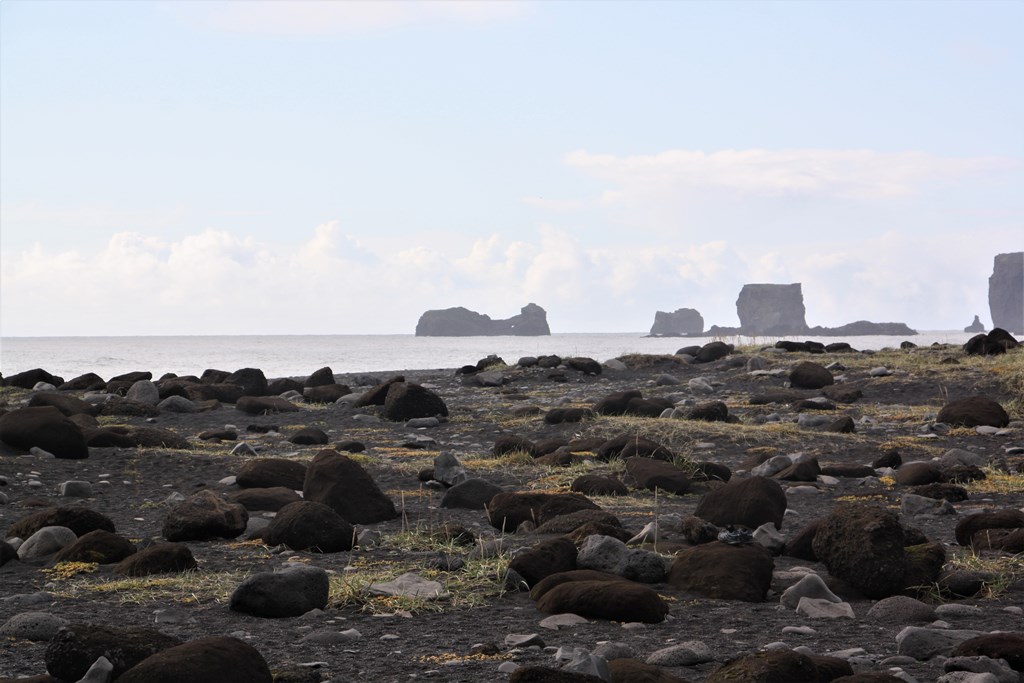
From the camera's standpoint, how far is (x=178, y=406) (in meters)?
15.7

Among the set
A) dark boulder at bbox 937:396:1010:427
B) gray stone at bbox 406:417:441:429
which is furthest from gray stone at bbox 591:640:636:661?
gray stone at bbox 406:417:441:429

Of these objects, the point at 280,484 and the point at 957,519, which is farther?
the point at 280,484

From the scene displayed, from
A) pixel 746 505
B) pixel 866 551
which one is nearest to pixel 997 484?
pixel 746 505

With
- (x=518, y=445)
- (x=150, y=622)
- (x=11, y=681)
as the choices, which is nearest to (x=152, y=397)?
(x=518, y=445)

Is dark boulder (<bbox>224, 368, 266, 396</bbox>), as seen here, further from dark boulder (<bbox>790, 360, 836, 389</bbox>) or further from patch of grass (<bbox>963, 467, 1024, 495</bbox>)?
patch of grass (<bbox>963, 467, 1024, 495</bbox>)

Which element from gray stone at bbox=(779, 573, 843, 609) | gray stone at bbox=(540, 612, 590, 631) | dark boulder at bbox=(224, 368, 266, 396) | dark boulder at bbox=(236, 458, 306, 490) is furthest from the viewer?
dark boulder at bbox=(224, 368, 266, 396)

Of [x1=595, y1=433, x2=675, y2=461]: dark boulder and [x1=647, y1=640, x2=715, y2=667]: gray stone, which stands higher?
[x1=595, y1=433, x2=675, y2=461]: dark boulder

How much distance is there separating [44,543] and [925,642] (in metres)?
5.12

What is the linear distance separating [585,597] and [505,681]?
43.9 inches

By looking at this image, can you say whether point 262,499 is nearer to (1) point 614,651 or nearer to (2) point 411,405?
(1) point 614,651

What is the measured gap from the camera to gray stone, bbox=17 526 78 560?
6.09 m

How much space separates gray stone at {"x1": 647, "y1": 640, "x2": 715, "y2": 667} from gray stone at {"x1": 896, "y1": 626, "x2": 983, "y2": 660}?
79cm

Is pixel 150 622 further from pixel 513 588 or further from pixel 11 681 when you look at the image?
pixel 513 588

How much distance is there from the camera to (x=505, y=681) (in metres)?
3.60
